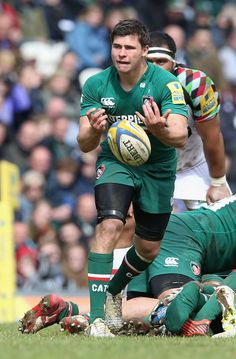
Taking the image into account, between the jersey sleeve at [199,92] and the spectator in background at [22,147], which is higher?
the jersey sleeve at [199,92]

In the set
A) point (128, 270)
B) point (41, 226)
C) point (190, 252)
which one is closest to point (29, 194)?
point (41, 226)

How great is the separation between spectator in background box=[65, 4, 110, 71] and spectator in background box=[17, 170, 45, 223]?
312 centimetres

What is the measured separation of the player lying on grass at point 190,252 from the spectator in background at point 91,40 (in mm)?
8643

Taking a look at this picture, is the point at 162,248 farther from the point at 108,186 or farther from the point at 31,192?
the point at 31,192

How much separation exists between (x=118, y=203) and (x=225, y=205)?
1665 mm

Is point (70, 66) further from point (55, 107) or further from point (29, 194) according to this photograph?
point (29, 194)

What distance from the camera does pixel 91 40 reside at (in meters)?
17.2

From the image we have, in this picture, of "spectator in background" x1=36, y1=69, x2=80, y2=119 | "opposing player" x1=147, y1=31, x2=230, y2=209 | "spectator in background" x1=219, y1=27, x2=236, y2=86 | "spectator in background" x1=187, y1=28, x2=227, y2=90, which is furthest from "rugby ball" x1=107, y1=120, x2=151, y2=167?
"spectator in background" x1=219, y1=27, x2=236, y2=86

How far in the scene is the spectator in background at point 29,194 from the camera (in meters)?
14.5

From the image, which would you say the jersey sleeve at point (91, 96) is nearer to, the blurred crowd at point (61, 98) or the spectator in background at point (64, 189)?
the blurred crowd at point (61, 98)

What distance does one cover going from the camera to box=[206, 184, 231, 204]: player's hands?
9.87 m

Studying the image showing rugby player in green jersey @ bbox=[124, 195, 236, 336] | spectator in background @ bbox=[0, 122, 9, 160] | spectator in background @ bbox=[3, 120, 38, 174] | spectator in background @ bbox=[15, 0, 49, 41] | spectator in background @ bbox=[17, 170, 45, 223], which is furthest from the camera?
spectator in background @ bbox=[15, 0, 49, 41]

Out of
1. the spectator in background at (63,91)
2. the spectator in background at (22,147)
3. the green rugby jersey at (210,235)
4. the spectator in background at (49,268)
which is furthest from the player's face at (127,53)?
the spectator in background at (63,91)

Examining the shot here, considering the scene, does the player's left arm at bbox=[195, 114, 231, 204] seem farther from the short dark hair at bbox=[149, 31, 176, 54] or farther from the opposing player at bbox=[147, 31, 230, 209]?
the short dark hair at bbox=[149, 31, 176, 54]
